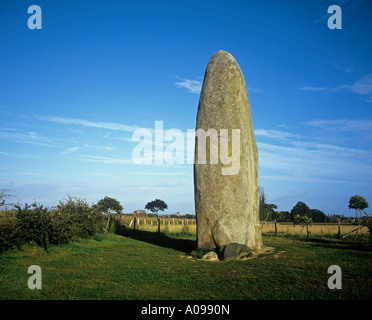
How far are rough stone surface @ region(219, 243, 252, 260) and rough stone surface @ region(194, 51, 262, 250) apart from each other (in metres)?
0.47

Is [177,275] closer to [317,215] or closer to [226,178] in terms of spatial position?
[226,178]

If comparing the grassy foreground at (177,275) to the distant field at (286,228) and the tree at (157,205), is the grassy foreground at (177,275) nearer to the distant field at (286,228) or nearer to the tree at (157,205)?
the distant field at (286,228)

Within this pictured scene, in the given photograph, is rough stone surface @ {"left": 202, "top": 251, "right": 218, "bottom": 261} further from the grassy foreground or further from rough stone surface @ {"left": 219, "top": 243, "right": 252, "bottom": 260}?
the grassy foreground

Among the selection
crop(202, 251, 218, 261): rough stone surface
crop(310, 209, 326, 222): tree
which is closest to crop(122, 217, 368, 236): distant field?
crop(202, 251, 218, 261): rough stone surface

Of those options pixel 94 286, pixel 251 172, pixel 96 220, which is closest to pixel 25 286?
pixel 94 286

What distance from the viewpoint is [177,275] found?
30.8ft

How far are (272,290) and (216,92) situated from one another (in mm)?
9786

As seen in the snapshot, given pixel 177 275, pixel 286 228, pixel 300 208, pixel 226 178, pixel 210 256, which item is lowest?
pixel 300 208

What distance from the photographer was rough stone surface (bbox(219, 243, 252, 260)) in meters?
12.1

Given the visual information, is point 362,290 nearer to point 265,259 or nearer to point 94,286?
point 265,259

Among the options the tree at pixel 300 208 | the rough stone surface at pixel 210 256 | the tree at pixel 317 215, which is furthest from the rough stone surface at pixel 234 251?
the tree at pixel 317 215

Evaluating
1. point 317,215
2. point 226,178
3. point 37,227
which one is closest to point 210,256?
point 226,178

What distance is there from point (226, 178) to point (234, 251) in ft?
10.7

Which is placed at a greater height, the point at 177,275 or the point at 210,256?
the point at 177,275
